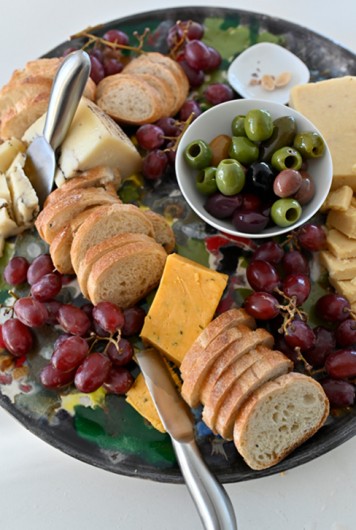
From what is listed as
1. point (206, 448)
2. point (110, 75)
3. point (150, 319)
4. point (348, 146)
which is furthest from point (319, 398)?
point (110, 75)

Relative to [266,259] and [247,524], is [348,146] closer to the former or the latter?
[266,259]

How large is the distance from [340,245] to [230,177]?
343 millimetres

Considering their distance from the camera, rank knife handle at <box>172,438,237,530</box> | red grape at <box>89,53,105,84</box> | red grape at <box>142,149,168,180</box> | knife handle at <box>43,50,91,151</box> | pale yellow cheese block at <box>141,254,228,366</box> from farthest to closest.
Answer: red grape at <box>89,53,105,84</box>, red grape at <box>142,149,168,180</box>, knife handle at <box>43,50,91,151</box>, pale yellow cheese block at <box>141,254,228,366</box>, knife handle at <box>172,438,237,530</box>

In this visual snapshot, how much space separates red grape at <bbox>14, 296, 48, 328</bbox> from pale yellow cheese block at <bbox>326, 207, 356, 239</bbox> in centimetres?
79

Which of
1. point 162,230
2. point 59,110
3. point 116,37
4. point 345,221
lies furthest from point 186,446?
point 116,37

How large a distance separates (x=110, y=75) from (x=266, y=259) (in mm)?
767

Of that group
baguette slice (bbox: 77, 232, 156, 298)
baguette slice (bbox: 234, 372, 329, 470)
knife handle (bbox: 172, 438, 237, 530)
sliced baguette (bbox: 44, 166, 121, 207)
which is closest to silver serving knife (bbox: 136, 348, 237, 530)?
knife handle (bbox: 172, 438, 237, 530)

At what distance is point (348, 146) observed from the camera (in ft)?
5.21

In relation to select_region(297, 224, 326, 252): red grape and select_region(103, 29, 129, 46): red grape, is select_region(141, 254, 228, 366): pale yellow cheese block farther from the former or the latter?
select_region(103, 29, 129, 46): red grape

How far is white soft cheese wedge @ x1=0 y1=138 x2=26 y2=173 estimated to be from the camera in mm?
1646

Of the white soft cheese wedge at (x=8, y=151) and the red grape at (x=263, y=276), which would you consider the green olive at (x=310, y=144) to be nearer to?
the red grape at (x=263, y=276)

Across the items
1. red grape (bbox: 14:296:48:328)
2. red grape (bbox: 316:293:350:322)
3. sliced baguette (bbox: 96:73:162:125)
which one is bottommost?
red grape (bbox: 316:293:350:322)

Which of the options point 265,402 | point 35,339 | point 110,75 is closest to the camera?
point 265,402

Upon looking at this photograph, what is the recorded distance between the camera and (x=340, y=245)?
4.97ft
